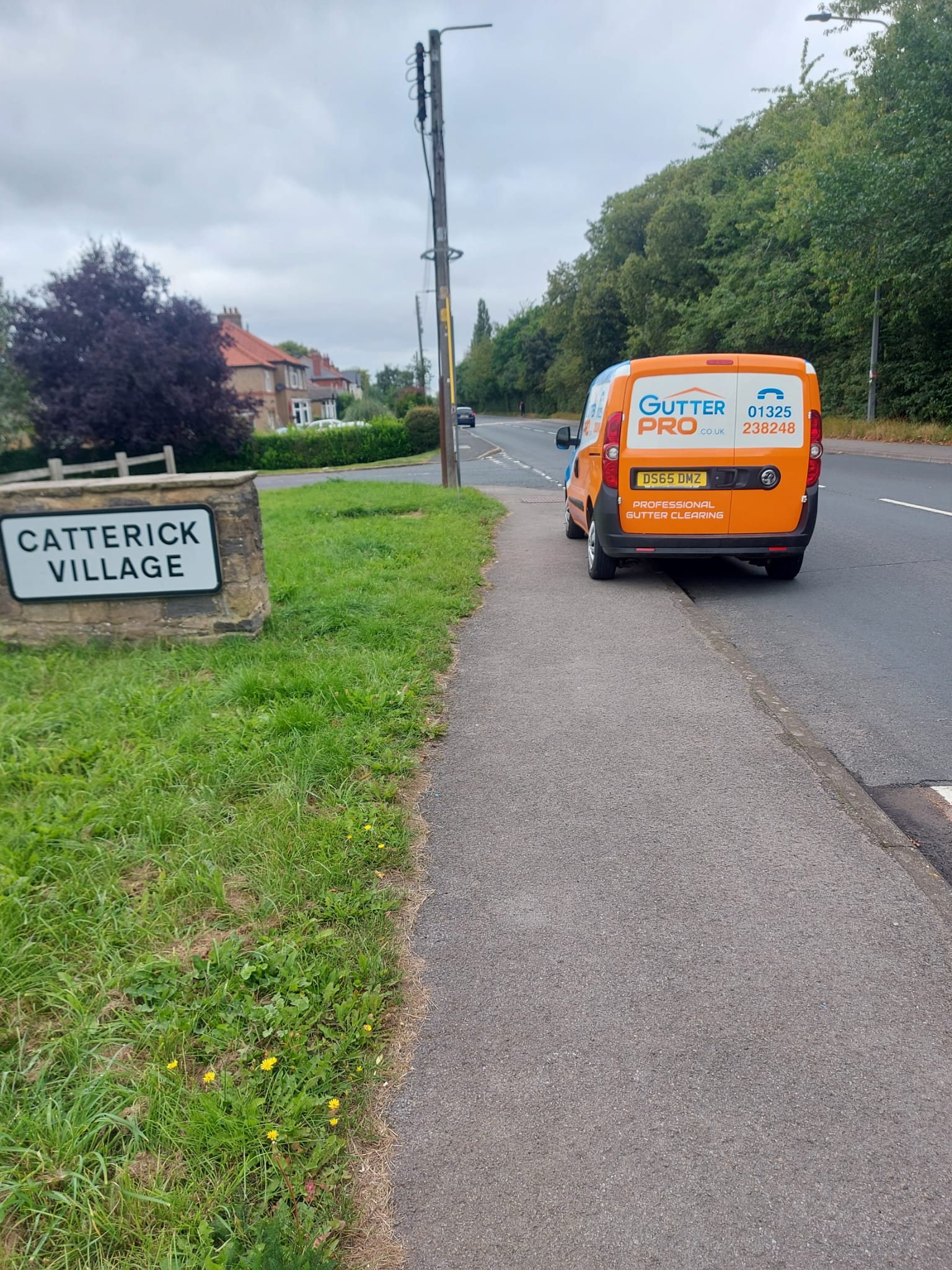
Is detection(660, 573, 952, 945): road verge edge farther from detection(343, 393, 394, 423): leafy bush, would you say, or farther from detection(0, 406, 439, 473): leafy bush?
detection(343, 393, 394, 423): leafy bush

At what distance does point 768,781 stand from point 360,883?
1.96m

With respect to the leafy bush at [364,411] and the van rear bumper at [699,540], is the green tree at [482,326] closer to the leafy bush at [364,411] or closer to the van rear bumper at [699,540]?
the leafy bush at [364,411]

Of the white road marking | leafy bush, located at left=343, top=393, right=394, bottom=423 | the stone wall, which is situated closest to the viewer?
the stone wall

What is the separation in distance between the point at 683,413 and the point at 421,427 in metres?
37.4

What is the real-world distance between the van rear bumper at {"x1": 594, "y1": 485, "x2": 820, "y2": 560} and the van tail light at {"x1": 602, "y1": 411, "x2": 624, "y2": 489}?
0.31 ft

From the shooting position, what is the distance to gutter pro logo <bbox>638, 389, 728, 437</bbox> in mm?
7844

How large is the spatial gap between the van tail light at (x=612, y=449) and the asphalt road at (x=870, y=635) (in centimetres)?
132

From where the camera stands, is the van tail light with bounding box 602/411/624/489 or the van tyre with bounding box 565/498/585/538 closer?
the van tail light with bounding box 602/411/624/489

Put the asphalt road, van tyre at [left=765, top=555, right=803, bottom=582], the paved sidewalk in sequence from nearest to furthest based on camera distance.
A: the paved sidewalk, the asphalt road, van tyre at [left=765, top=555, right=803, bottom=582]

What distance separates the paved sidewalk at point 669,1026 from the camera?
A: 6.42ft

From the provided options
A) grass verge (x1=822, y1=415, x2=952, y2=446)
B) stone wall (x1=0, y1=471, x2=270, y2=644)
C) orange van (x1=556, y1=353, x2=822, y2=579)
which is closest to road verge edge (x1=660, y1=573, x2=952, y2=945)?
orange van (x1=556, y1=353, x2=822, y2=579)

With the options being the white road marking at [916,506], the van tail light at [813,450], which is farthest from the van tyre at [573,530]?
the white road marking at [916,506]

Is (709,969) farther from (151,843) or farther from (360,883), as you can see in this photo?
(151,843)

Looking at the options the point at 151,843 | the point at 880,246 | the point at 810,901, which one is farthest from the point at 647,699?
the point at 880,246
